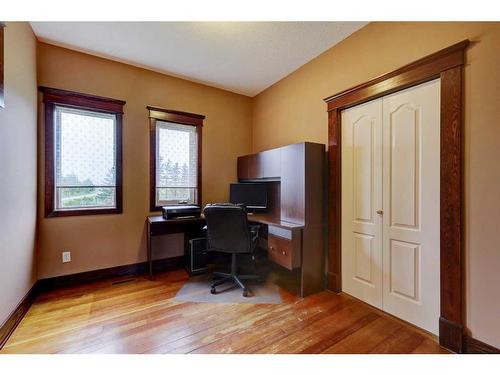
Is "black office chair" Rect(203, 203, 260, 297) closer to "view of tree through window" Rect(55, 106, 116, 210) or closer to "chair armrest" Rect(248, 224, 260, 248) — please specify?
"chair armrest" Rect(248, 224, 260, 248)

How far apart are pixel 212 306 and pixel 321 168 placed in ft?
6.12

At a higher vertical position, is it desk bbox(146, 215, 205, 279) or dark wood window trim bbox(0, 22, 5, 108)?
dark wood window trim bbox(0, 22, 5, 108)

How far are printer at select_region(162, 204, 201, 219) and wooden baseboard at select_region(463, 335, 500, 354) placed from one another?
9.01ft

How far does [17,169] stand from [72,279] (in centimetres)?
141

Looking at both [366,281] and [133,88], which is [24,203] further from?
[366,281]

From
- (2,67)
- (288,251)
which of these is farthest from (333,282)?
(2,67)

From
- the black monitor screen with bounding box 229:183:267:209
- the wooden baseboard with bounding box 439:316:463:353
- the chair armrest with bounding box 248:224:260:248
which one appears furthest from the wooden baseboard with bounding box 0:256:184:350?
the wooden baseboard with bounding box 439:316:463:353

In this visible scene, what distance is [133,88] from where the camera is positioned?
2.93 meters

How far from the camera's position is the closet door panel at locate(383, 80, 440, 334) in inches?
67.0

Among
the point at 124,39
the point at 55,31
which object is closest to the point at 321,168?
the point at 124,39

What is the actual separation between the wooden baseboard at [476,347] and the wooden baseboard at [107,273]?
119 inches

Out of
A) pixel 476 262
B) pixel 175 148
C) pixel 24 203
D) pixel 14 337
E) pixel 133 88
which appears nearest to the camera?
pixel 476 262

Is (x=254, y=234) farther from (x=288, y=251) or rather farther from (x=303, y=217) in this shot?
(x=303, y=217)

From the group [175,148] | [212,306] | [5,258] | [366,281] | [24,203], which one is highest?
[175,148]
